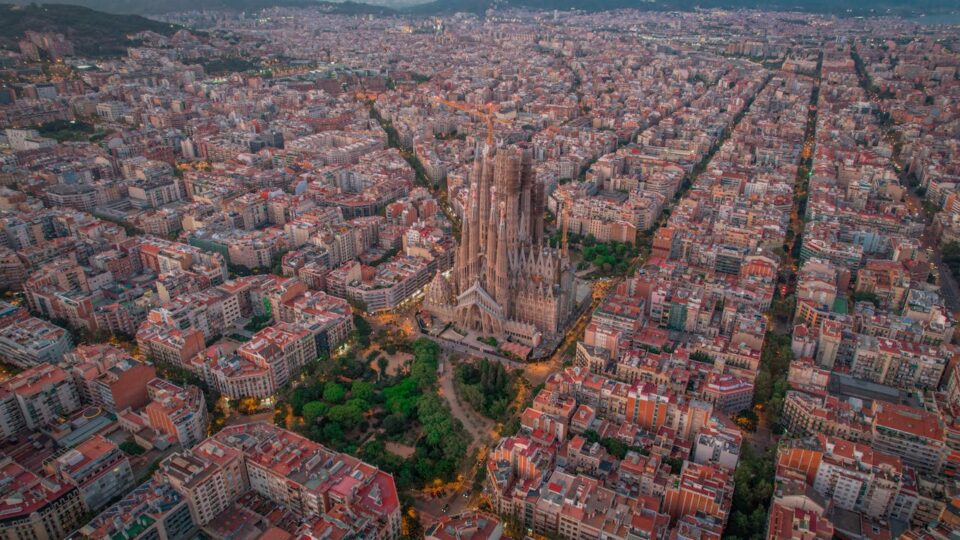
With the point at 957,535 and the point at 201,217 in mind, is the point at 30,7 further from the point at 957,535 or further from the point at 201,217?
the point at 957,535

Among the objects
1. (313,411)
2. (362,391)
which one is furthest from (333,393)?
(313,411)

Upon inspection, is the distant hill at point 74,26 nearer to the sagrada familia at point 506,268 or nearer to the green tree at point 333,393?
the sagrada familia at point 506,268

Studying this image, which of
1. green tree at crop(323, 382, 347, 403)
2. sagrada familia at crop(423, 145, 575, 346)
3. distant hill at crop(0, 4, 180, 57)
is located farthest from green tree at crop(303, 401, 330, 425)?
distant hill at crop(0, 4, 180, 57)

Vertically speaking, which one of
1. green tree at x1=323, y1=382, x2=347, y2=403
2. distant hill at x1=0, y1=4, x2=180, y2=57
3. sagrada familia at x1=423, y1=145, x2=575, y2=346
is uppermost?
distant hill at x1=0, y1=4, x2=180, y2=57

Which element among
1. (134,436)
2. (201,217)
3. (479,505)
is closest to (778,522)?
(479,505)

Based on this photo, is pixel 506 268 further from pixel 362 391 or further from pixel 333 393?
pixel 333 393

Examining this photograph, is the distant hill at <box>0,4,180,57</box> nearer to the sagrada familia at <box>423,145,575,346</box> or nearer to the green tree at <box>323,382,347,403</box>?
the sagrada familia at <box>423,145,575,346</box>

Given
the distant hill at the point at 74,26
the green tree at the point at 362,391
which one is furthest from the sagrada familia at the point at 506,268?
the distant hill at the point at 74,26
